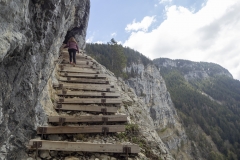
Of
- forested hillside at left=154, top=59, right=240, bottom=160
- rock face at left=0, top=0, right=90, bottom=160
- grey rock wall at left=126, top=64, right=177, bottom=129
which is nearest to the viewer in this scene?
rock face at left=0, top=0, right=90, bottom=160

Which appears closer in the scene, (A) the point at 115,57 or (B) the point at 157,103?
(A) the point at 115,57

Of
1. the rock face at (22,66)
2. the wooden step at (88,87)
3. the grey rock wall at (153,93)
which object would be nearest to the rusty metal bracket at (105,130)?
the rock face at (22,66)

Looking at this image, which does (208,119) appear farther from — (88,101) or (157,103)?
(88,101)

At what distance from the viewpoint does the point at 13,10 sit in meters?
4.09

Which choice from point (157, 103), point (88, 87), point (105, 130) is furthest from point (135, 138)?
point (157, 103)

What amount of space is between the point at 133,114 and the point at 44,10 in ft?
20.6

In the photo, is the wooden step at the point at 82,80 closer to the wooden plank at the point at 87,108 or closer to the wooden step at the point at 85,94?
the wooden step at the point at 85,94

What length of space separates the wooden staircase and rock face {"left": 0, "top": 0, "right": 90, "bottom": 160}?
60cm

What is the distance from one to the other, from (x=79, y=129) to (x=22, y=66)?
2845 mm

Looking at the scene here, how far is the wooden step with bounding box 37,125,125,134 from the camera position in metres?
6.28

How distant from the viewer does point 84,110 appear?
8078 millimetres

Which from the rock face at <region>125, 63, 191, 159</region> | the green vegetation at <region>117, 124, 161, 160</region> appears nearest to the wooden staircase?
the green vegetation at <region>117, 124, 161, 160</region>

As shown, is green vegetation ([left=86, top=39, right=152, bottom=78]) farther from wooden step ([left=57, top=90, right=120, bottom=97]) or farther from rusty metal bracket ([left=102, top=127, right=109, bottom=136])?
rusty metal bracket ([left=102, top=127, right=109, bottom=136])

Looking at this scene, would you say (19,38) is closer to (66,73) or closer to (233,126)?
(66,73)
